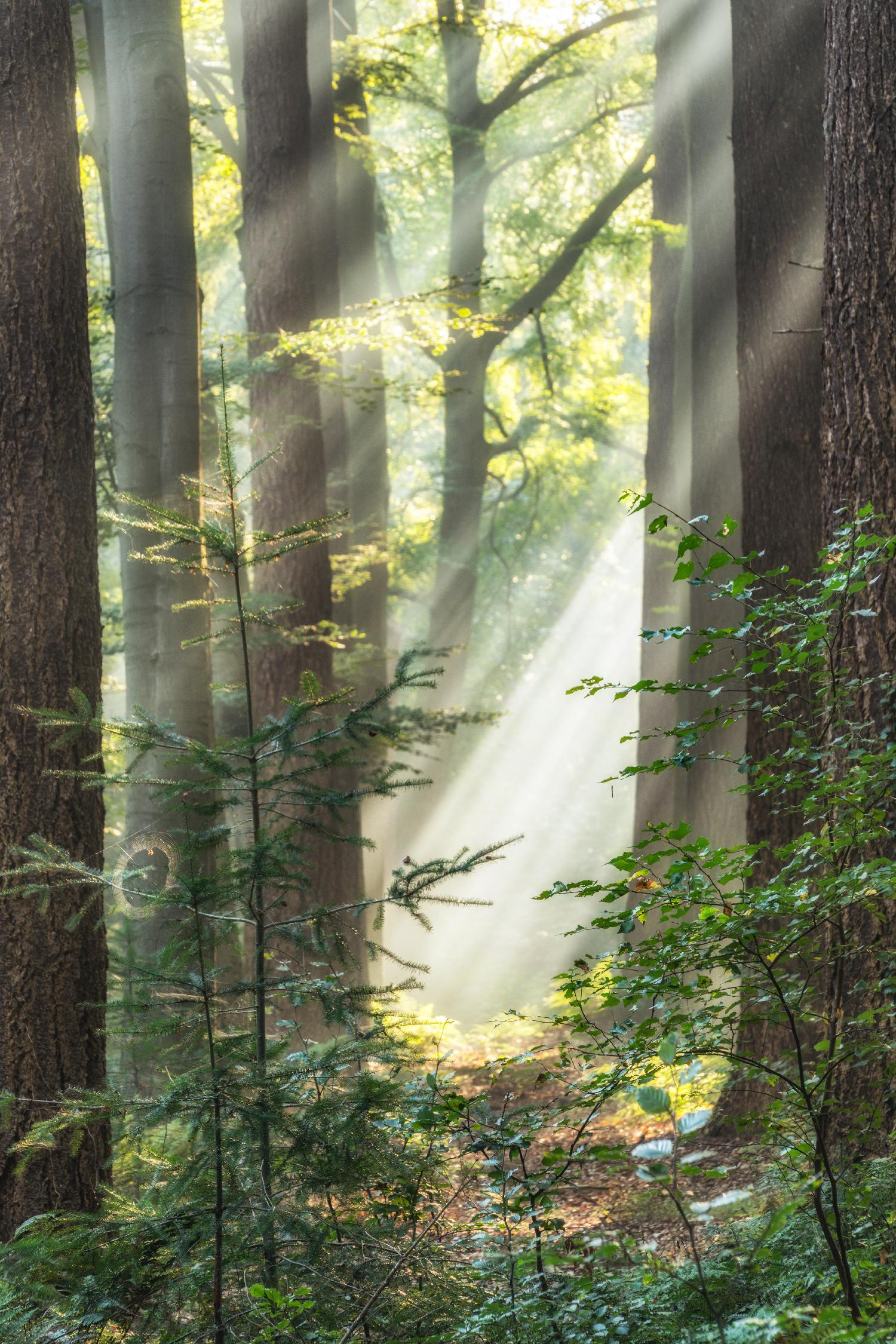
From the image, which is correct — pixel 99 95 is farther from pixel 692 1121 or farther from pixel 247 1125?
Result: pixel 692 1121

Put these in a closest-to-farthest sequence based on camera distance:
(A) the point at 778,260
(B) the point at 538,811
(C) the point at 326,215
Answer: (A) the point at 778,260 → (C) the point at 326,215 → (B) the point at 538,811

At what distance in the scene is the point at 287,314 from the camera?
9.44m

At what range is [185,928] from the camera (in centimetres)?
346

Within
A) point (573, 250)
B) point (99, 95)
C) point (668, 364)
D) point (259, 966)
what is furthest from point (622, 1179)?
point (573, 250)

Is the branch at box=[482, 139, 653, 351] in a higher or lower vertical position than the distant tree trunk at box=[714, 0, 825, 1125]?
higher

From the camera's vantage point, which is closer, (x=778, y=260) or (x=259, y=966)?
(x=259, y=966)

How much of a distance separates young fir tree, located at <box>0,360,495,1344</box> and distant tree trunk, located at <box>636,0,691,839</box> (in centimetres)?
827

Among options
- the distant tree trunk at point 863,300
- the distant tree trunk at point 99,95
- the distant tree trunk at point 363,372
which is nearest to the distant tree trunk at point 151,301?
the distant tree trunk at point 99,95

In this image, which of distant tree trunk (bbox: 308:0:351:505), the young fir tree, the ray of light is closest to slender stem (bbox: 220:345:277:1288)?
the young fir tree

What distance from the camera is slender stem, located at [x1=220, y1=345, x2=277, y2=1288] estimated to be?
10.7 feet

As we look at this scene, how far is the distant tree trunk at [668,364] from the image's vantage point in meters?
12.0

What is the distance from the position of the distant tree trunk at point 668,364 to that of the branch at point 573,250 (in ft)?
9.20

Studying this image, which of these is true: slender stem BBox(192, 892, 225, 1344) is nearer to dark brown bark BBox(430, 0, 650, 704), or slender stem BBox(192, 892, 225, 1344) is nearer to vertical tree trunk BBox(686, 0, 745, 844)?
vertical tree trunk BBox(686, 0, 745, 844)

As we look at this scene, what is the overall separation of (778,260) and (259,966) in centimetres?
607
